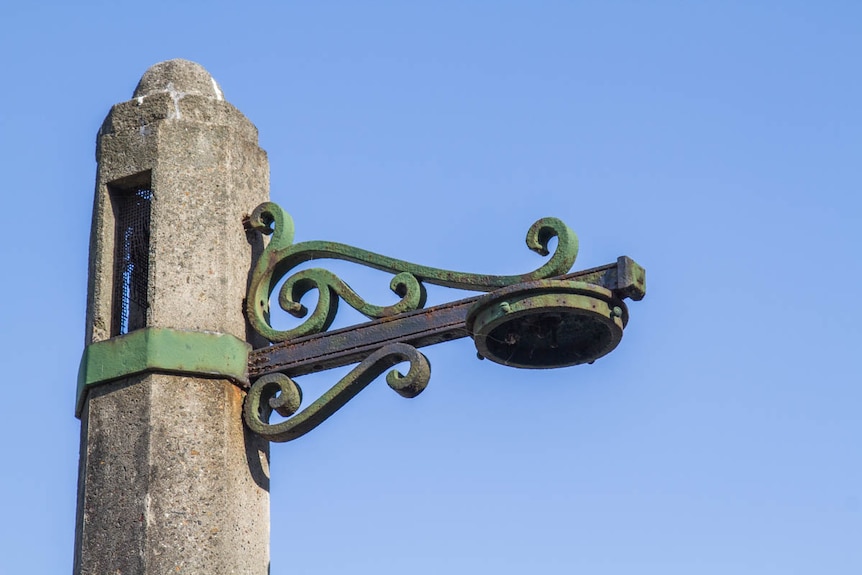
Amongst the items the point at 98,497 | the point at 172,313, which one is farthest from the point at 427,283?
the point at 98,497

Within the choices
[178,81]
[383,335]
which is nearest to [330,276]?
[383,335]

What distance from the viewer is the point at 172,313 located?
6602 mm

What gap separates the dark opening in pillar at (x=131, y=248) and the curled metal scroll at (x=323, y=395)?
23.6 inches

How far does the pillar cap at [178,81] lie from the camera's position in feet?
23.3

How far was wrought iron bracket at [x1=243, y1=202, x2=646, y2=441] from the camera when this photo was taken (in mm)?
6039

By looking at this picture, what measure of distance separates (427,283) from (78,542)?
57.6 inches

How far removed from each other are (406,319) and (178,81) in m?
1.43

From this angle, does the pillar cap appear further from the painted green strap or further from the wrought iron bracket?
the painted green strap

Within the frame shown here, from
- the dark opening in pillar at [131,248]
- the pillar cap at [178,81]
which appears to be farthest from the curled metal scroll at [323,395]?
the pillar cap at [178,81]

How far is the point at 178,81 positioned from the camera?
7125mm

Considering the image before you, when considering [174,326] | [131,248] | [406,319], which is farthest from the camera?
[131,248]

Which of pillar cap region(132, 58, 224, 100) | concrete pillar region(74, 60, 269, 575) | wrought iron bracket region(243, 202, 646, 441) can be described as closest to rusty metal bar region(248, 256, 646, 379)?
wrought iron bracket region(243, 202, 646, 441)

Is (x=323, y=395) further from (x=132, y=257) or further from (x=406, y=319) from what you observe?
(x=132, y=257)

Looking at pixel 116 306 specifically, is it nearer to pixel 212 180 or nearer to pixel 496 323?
pixel 212 180
